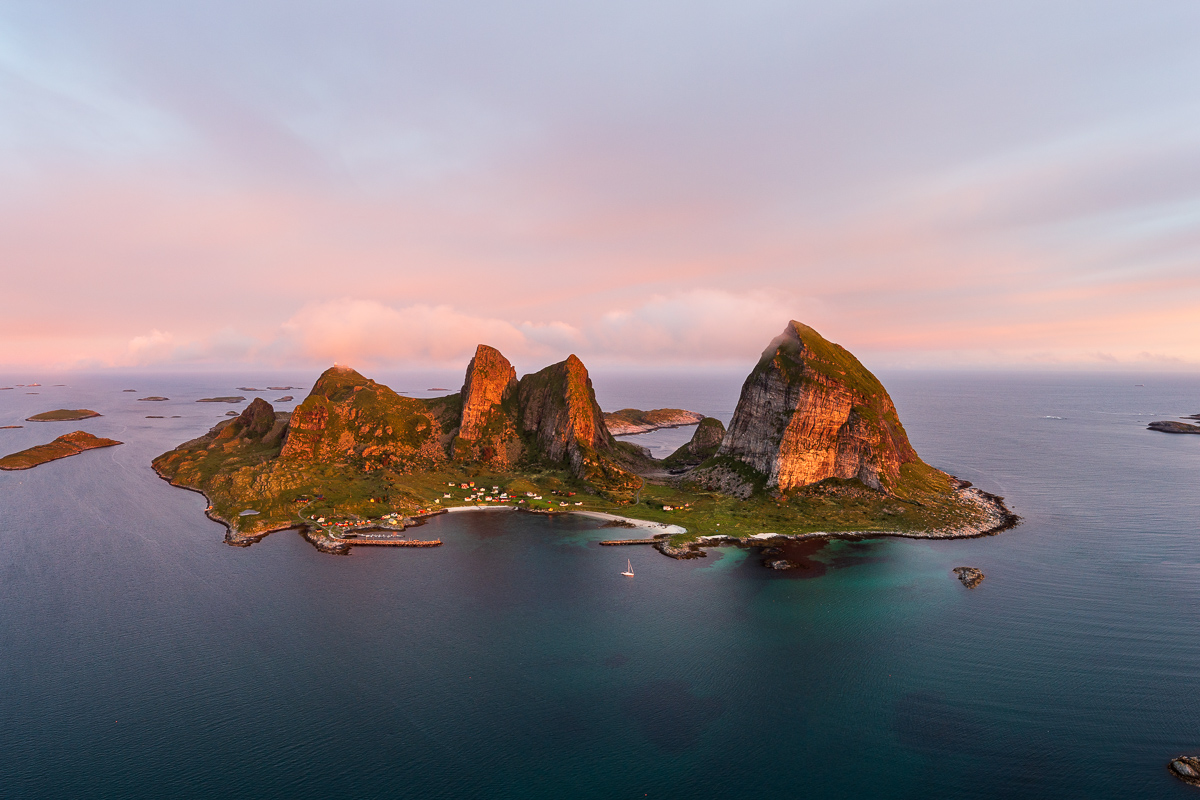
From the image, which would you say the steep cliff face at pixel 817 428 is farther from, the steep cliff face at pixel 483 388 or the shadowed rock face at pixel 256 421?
the shadowed rock face at pixel 256 421

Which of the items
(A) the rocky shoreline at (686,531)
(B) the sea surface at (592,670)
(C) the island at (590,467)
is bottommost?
(B) the sea surface at (592,670)

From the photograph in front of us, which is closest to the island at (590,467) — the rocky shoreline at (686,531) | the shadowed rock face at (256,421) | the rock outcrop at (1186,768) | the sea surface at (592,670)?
the rocky shoreline at (686,531)

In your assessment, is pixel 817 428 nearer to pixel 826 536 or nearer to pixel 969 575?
pixel 826 536

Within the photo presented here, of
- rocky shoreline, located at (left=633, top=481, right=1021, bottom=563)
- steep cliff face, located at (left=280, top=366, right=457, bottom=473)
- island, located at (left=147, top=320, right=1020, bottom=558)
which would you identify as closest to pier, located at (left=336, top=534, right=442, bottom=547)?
island, located at (left=147, top=320, right=1020, bottom=558)

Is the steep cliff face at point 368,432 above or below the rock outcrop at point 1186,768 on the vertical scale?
above

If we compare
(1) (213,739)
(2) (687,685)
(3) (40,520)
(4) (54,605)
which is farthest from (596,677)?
(3) (40,520)

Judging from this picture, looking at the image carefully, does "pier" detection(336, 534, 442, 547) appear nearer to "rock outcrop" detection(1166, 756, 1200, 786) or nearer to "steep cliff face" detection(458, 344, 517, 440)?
"steep cliff face" detection(458, 344, 517, 440)
